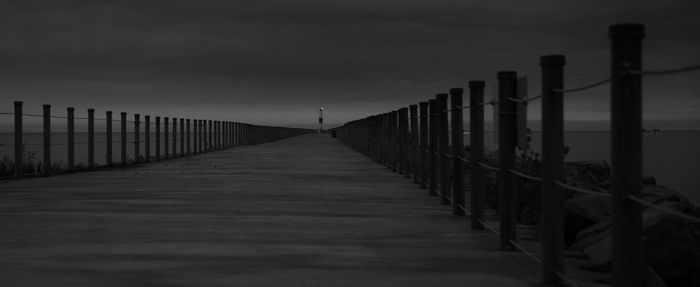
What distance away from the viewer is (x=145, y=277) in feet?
15.2

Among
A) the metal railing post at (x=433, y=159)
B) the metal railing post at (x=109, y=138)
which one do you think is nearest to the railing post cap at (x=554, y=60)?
the metal railing post at (x=433, y=159)

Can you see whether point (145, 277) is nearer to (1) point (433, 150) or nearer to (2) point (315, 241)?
(2) point (315, 241)

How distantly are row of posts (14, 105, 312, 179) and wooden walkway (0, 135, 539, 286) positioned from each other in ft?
11.8

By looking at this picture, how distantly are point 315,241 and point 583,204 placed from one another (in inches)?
119

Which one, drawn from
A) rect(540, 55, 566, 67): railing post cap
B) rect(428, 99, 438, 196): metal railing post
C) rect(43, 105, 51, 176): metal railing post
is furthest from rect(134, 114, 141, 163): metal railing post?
rect(540, 55, 566, 67): railing post cap

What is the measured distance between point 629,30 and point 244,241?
355 cm

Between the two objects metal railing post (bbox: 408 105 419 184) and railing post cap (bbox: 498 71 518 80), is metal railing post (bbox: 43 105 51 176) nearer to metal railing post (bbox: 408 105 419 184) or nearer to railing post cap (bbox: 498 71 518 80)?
metal railing post (bbox: 408 105 419 184)

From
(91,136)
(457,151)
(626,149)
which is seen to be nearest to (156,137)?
(91,136)

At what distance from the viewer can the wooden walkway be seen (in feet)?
15.4

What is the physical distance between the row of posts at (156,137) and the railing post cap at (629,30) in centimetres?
1181

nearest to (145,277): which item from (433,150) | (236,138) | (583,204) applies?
(583,204)

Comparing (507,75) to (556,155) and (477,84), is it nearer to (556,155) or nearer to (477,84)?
(477,84)

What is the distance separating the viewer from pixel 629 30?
3213 millimetres

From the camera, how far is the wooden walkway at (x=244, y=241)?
4703 millimetres
